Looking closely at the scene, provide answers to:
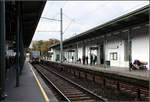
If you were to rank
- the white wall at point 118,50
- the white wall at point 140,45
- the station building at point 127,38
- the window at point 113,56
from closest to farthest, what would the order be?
the station building at point 127,38 < the white wall at point 140,45 < the white wall at point 118,50 < the window at point 113,56

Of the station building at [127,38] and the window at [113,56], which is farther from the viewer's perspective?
the window at [113,56]

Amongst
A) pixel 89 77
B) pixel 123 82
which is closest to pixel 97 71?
pixel 89 77

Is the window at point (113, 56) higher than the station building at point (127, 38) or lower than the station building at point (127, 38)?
lower

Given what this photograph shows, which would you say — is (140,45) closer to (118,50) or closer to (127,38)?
(127,38)

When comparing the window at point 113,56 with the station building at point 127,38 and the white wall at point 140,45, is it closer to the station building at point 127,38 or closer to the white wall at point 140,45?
the station building at point 127,38

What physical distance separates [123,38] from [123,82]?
34.6 ft

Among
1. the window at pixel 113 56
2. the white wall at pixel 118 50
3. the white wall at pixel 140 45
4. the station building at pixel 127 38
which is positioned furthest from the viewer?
the window at pixel 113 56

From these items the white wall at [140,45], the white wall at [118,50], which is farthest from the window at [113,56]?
the white wall at [140,45]

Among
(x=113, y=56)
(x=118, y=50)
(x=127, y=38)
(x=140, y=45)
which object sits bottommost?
(x=113, y=56)

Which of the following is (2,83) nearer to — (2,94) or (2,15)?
(2,94)

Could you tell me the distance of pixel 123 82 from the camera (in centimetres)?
959

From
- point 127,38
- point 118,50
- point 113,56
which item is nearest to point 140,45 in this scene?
point 127,38

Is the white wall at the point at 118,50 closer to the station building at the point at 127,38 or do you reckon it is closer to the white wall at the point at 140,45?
the station building at the point at 127,38

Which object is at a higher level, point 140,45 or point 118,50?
point 140,45
